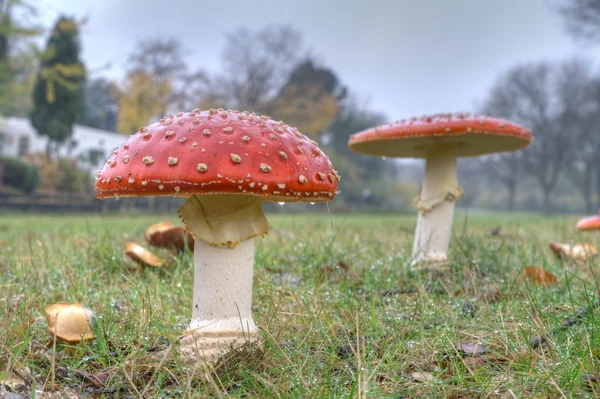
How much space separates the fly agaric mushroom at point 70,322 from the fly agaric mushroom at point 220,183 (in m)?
0.40

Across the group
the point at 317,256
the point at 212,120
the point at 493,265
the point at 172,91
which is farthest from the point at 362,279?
the point at 172,91

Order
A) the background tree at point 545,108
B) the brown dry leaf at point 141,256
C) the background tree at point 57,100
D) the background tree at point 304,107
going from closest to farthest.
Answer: the brown dry leaf at point 141,256 < the background tree at point 304,107 < the background tree at point 57,100 < the background tree at point 545,108

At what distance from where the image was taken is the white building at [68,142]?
34431mm

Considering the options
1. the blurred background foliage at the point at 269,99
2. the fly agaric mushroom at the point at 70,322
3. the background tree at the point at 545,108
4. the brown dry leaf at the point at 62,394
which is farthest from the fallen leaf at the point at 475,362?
the background tree at the point at 545,108

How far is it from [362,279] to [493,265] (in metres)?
1.03

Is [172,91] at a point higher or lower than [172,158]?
higher

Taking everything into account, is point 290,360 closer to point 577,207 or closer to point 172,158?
point 172,158

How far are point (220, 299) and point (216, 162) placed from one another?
66 cm

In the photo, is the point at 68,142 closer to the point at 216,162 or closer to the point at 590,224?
the point at 590,224

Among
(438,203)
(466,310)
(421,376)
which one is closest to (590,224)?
(438,203)

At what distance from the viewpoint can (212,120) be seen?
5.54 feet

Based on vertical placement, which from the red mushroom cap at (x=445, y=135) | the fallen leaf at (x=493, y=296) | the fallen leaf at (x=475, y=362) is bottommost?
the fallen leaf at (x=475, y=362)

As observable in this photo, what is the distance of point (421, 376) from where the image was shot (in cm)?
159

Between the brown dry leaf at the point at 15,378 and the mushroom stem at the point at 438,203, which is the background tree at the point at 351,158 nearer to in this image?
the mushroom stem at the point at 438,203
